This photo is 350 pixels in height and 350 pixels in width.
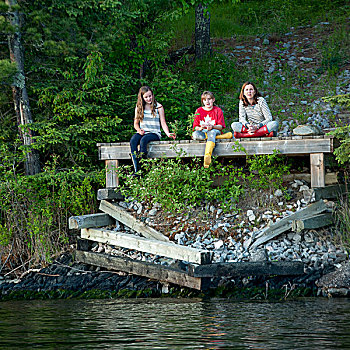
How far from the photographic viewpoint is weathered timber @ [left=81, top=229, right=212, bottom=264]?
7.56 m

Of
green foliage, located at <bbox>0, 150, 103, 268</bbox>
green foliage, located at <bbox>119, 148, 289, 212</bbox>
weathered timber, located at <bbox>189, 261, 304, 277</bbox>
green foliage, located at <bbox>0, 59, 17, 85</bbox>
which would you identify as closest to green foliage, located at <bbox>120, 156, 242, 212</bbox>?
green foliage, located at <bbox>119, 148, 289, 212</bbox>

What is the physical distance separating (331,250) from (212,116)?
2.96m

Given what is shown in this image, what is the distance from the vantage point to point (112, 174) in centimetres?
980

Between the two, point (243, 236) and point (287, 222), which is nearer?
point (287, 222)

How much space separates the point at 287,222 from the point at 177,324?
3264mm

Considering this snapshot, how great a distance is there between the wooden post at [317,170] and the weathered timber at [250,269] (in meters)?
1.58

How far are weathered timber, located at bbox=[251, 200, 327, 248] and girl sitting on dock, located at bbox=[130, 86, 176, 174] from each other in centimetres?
229

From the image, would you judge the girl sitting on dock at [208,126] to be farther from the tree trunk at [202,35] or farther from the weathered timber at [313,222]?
the tree trunk at [202,35]

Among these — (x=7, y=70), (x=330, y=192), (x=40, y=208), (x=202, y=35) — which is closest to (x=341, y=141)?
(x=330, y=192)

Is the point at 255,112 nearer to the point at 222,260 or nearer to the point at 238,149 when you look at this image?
the point at 238,149

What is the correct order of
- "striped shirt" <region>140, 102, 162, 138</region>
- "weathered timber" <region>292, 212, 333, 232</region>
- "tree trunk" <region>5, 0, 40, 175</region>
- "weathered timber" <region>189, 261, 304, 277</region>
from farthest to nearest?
1. "tree trunk" <region>5, 0, 40, 175</region>
2. "striped shirt" <region>140, 102, 162, 138</region>
3. "weathered timber" <region>292, 212, 333, 232</region>
4. "weathered timber" <region>189, 261, 304, 277</region>

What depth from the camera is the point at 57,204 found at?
9961mm

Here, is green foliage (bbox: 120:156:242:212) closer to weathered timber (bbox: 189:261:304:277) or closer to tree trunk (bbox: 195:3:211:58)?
weathered timber (bbox: 189:261:304:277)

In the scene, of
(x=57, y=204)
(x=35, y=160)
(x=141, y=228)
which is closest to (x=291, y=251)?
(x=141, y=228)
